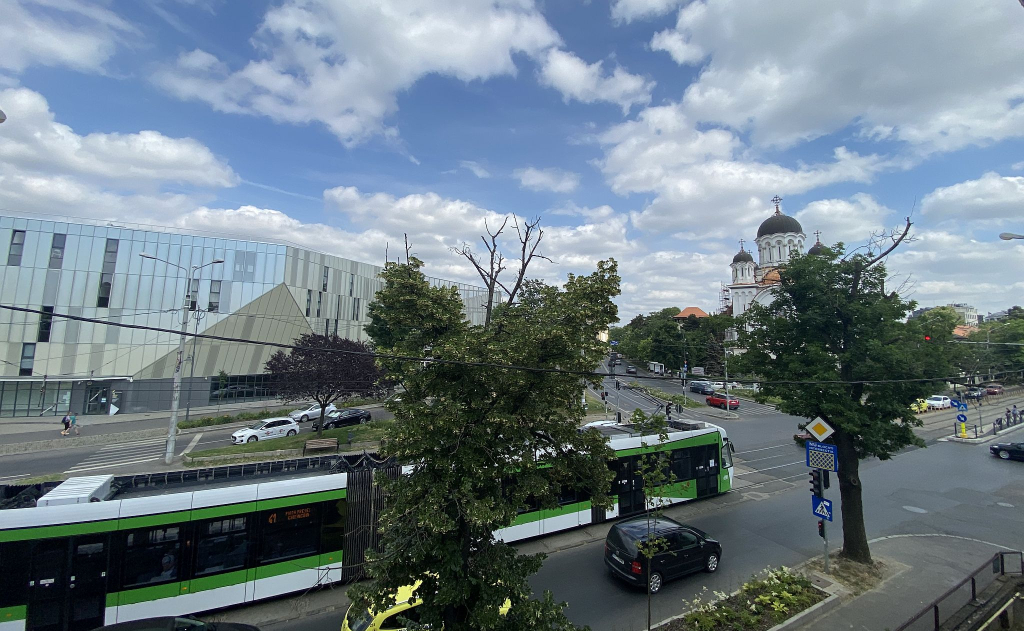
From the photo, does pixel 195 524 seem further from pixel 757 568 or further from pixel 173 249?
pixel 173 249

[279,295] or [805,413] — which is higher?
[279,295]

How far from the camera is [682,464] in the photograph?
47.8ft

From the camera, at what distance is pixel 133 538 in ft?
27.3

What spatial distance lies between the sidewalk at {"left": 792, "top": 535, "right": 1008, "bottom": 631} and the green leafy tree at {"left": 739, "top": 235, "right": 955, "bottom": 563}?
101 cm

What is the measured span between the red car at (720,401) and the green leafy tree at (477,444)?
35.4 meters

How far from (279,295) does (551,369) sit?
146 ft

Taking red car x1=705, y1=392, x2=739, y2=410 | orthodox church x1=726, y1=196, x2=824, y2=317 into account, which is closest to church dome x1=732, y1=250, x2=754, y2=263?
orthodox church x1=726, y1=196, x2=824, y2=317

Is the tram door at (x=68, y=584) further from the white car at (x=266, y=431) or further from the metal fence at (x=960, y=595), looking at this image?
the white car at (x=266, y=431)

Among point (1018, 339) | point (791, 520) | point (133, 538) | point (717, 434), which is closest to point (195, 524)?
point (133, 538)

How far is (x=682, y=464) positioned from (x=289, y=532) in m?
11.8

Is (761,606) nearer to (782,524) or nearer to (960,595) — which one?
(960,595)

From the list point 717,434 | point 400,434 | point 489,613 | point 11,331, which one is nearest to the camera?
point 489,613

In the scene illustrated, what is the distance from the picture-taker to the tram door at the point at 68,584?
25.3 feet

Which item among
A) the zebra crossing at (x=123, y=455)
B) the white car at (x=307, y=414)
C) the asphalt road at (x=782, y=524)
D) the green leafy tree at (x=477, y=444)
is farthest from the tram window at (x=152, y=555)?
the white car at (x=307, y=414)
